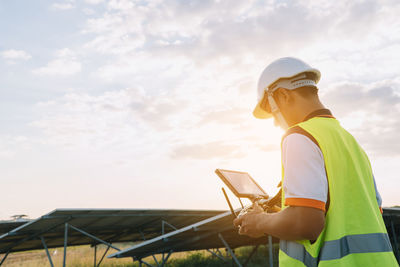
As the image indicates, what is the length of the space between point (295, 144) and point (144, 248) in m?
6.25

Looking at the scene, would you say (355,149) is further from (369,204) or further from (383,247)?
(383,247)

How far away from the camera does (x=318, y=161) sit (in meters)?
1.76

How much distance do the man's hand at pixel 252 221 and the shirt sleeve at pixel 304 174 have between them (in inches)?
12.8

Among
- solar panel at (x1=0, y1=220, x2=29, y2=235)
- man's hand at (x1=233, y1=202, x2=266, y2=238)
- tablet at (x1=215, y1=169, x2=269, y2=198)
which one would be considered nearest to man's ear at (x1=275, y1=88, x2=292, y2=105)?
man's hand at (x1=233, y1=202, x2=266, y2=238)

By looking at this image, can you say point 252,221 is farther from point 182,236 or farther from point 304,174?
point 182,236

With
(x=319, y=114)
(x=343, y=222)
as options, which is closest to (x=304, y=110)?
(x=319, y=114)

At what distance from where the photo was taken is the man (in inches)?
65.9

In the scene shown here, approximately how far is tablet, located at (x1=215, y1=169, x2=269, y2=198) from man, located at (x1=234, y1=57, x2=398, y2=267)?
61 centimetres

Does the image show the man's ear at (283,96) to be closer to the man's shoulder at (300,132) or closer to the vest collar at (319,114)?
the vest collar at (319,114)

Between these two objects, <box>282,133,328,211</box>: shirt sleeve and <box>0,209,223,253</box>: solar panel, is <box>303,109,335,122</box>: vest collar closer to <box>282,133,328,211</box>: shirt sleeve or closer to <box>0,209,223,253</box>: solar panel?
<box>282,133,328,211</box>: shirt sleeve

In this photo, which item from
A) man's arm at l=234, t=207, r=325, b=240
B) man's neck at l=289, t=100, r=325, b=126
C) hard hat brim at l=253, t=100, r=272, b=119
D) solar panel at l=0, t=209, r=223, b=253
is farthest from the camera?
solar panel at l=0, t=209, r=223, b=253

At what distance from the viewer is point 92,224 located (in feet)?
35.0

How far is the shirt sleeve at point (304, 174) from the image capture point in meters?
1.68

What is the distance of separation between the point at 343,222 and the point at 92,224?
1018 cm
